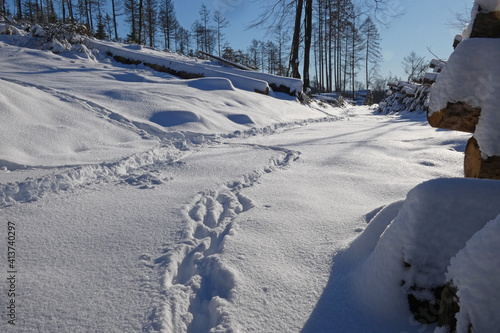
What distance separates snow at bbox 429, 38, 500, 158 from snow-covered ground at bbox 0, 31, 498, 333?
12.2 inches

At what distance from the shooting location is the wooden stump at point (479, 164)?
4.06 ft

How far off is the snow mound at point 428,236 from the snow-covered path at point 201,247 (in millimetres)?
157

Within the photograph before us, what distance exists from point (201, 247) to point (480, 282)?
1.26 metres

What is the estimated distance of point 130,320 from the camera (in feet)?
3.65

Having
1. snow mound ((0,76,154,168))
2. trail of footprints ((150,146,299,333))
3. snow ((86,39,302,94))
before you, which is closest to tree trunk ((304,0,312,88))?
snow ((86,39,302,94))

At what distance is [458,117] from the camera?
1299mm

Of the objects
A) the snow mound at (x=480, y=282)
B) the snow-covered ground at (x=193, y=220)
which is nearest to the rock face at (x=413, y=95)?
the snow-covered ground at (x=193, y=220)

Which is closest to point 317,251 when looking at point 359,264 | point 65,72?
point 359,264

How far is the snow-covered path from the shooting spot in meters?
1.15

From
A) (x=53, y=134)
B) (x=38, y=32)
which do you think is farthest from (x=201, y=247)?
(x=38, y=32)

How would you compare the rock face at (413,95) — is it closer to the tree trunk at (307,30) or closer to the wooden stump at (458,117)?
the tree trunk at (307,30)

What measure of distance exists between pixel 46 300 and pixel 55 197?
1201 mm

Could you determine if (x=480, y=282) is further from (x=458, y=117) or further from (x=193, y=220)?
(x=193, y=220)

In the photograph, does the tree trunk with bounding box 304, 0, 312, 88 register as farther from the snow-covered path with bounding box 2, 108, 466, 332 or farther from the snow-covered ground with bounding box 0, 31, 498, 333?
the snow-covered path with bounding box 2, 108, 466, 332
